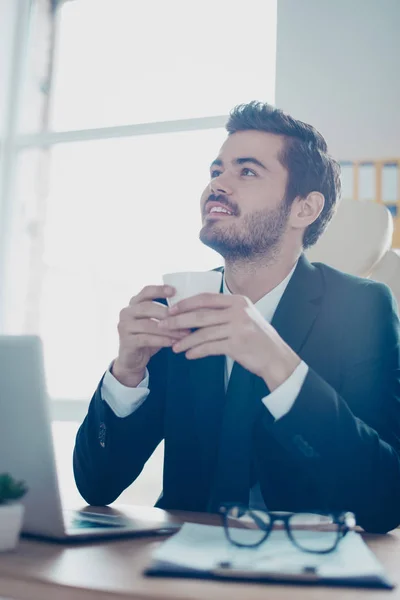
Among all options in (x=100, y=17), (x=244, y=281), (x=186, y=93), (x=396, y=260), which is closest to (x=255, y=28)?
(x=186, y=93)

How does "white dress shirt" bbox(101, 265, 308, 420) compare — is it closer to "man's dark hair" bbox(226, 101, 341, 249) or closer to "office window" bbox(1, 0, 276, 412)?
"man's dark hair" bbox(226, 101, 341, 249)

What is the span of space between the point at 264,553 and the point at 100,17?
430 centimetres

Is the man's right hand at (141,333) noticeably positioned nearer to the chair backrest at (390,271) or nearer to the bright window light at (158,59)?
the chair backrest at (390,271)

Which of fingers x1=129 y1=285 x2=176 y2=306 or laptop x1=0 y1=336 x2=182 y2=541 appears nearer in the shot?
laptop x1=0 y1=336 x2=182 y2=541

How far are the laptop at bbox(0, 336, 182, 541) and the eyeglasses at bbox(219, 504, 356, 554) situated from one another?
8.3 inches

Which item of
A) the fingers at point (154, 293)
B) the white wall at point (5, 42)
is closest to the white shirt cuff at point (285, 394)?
the fingers at point (154, 293)

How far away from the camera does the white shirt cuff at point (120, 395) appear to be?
4.20ft

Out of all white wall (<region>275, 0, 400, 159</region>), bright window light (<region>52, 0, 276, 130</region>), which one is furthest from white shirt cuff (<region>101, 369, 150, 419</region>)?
bright window light (<region>52, 0, 276, 130</region>)

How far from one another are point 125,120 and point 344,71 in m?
1.53

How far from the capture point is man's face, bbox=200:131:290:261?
160 centimetres

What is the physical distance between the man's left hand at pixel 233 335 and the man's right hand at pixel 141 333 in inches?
2.3

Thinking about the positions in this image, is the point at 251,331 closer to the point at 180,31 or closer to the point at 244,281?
the point at 244,281

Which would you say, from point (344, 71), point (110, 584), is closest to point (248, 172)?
point (110, 584)

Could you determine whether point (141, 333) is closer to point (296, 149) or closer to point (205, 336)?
point (205, 336)
